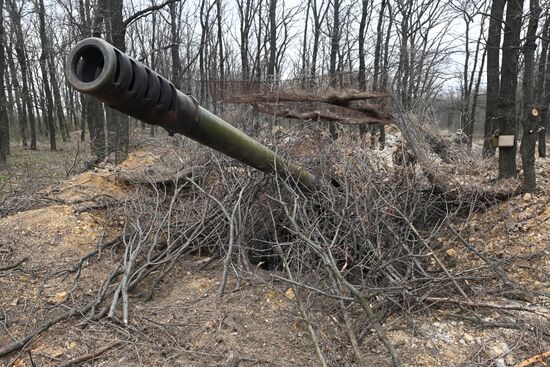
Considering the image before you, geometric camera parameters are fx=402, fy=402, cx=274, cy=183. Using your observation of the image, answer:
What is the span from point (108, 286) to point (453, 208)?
4.22m

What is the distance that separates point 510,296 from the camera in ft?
11.2

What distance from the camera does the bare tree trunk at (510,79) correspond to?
19.3 feet

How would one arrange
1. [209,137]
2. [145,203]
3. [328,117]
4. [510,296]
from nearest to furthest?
[209,137]
[510,296]
[145,203]
[328,117]

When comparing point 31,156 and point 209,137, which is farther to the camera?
point 31,156

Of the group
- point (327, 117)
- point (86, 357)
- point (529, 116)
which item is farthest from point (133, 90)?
point (529, 116)

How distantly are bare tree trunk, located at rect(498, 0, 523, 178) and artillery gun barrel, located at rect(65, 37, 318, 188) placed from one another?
A: 203 inches

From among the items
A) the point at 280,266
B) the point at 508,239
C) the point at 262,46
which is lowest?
the point at 280,266

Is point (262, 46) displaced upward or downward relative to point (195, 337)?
upward

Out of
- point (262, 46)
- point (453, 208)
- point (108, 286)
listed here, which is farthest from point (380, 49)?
point (108, 286)

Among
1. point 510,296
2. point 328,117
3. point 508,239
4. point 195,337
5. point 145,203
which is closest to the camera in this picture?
point 195,337

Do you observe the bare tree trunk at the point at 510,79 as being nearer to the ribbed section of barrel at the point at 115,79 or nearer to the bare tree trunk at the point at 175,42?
the ribbed section of barrel at the point at 115,79

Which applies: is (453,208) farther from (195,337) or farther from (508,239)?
(195,337)

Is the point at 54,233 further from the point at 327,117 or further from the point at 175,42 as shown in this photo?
the point at 175,42

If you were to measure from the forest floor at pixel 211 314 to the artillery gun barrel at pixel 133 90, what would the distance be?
1.49m
